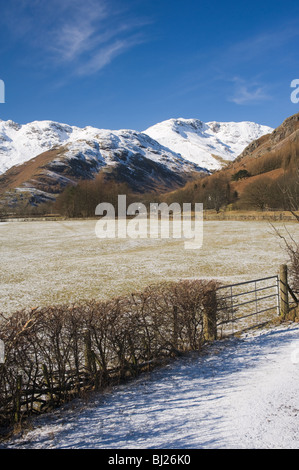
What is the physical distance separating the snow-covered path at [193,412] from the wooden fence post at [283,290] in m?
3.40

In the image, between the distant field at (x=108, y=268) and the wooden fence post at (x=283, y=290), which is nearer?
the wooden fence post at (x=283, y=290)

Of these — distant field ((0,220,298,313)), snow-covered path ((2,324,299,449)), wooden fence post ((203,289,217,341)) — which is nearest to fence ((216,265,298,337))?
wooden fence post ((203,289,217,341))

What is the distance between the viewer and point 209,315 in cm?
826

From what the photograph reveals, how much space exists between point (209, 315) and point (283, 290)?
382cm

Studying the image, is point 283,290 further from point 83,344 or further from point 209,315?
point 83,344

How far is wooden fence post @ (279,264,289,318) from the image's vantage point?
10141 millimetres

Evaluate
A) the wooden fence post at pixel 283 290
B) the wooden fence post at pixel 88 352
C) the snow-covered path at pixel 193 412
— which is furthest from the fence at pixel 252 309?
the wooden fence post at pixel 88 352

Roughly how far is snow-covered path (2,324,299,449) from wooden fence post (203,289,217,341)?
1.15 m

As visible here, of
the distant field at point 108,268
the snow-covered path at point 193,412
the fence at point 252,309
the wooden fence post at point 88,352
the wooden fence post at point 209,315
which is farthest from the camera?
the distant field at point 108,268

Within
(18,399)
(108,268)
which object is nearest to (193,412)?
(18,399)

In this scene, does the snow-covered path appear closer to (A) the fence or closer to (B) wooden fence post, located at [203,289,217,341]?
(B) wooden fence post, located at [203,289,217,341]

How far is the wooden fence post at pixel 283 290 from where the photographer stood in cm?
1014

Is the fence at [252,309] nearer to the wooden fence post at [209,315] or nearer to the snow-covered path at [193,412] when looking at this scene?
the wooden fence post at [209,315]
